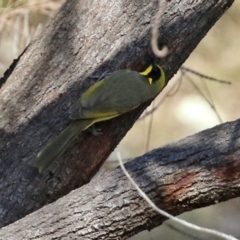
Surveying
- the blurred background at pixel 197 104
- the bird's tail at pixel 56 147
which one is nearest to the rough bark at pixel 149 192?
the bird's tail at pixel 56 147

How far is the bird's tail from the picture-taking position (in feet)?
8.22

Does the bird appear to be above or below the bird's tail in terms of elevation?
above

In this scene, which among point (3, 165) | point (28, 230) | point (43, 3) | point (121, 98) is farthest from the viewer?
point (43, 3)

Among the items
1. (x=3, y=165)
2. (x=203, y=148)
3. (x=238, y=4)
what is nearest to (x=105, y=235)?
(x=203, y=148)

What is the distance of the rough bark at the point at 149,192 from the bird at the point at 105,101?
1.17 feet

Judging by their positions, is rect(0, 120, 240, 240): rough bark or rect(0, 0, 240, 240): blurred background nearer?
rect(0, 120, 240, 240): rough bark

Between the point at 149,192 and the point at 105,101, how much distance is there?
1.04 meters

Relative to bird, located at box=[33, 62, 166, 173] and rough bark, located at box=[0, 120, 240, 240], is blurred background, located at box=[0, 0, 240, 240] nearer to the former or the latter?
bird, located at box=[33, 62, 166, 173]

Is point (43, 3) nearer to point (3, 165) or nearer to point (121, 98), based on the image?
point (121, 98)

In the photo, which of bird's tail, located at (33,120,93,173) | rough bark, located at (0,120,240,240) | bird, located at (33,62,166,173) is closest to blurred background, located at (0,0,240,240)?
bird, located at (33,62,166,173)

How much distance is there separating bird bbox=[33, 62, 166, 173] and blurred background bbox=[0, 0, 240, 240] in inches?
63.2

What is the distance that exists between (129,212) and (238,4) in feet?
16.0

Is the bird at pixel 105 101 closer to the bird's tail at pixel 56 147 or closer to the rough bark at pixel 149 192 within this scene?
the bird's tail at pixel 56 147

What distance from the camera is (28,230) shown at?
7.29ft
